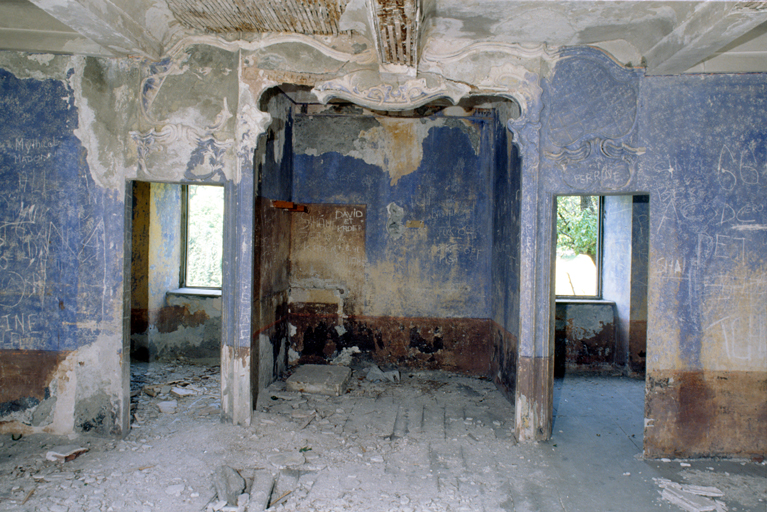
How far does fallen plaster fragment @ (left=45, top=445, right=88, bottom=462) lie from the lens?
11.0 ft

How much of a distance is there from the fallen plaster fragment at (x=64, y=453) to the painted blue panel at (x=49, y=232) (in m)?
0.76

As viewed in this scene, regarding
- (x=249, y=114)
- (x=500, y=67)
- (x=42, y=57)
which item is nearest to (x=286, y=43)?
(x=249, y=114)

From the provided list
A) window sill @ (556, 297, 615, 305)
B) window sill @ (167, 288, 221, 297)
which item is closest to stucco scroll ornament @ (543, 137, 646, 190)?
window sill @ (556, 297, 615, 305)

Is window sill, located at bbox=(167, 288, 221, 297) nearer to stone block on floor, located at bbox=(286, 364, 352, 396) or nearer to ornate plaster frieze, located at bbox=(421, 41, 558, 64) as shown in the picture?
stone block on floor, located at bbox=(286, 364, 352, 396)

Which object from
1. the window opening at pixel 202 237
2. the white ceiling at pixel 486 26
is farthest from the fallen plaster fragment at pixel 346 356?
the white ceiling at pixel 486 26

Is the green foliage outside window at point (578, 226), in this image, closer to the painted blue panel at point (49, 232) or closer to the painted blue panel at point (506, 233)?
the painted blue panel at point (506, 233)

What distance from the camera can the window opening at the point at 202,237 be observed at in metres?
6.58

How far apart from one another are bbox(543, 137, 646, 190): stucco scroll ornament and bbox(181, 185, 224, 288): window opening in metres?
4.73

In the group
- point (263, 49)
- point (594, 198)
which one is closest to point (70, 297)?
point (263, 49)

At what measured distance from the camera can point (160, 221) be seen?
244 inches

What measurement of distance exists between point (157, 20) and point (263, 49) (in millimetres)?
774

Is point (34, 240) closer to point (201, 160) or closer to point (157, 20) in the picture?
point (201, 160)

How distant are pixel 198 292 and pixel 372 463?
3878 mm

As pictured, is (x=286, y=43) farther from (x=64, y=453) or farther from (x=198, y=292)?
(x=198, y=292)
